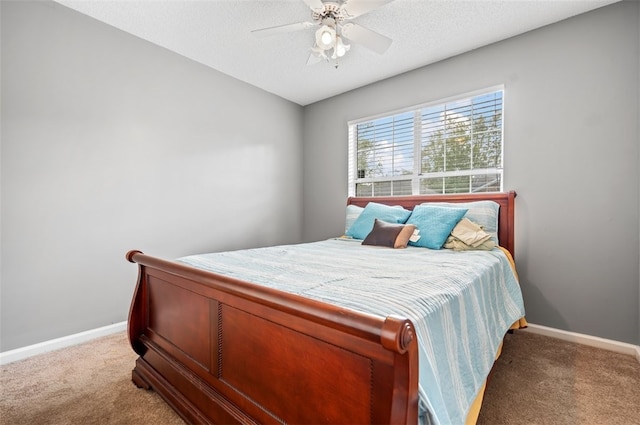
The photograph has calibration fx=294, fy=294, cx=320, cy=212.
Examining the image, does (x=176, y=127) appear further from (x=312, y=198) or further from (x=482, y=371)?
(x=482, y=371)

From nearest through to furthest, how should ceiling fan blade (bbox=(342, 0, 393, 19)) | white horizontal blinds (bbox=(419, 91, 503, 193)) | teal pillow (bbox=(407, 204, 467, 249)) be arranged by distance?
ceiling fan blade (bbox=(342, 0, 393, 19)) < teal pillow (bbox=(407, 204, 467, 249)) < white horizontal blinds (bbox=(419, 91, 503, 193))

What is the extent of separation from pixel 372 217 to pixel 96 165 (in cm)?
251

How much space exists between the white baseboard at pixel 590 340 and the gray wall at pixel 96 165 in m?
3.11

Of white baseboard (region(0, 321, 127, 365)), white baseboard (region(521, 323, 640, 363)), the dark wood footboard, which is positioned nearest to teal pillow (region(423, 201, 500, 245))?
white baseboard (region(521, 323, 640, 363))

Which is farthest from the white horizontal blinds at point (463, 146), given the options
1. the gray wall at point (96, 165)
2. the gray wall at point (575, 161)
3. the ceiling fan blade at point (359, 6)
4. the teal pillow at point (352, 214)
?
the gray wall at point (96, 165)

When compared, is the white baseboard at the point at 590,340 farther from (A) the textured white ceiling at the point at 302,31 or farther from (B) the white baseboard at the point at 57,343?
(B) the white baseboard at the point at 57,343

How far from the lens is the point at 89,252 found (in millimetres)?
2400

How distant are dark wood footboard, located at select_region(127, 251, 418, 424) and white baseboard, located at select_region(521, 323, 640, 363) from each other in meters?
2.43

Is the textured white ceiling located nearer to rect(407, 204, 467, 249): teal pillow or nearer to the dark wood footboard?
rect(407, 204, 467, 249): teal pillow

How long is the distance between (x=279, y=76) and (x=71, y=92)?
6.38 ft

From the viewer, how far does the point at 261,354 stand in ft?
3.65

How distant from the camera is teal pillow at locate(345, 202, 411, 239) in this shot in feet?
9.59

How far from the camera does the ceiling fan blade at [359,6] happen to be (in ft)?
5.75

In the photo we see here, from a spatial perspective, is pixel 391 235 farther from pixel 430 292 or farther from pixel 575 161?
pixel 575 161
